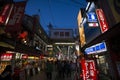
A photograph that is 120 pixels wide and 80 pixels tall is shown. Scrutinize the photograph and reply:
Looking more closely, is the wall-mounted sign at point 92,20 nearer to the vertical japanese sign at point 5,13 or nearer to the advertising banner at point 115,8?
the advertising banner at point 115,8

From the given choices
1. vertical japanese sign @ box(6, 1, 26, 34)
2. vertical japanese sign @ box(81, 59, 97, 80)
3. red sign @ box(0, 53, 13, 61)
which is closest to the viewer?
vertical japanese sign @ box(81, 59, 97, 80)

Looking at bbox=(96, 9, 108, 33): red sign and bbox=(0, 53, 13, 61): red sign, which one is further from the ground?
bbox=(96, 9, 108, 33): red sign

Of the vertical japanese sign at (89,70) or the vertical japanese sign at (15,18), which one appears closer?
the vertical japanese sign at (89,70)

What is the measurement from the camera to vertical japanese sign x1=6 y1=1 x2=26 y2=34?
1154 centimetres

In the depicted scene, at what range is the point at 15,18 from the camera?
39.7 ft

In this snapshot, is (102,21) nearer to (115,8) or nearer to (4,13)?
(115,8)

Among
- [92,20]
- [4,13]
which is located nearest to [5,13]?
[4,13]

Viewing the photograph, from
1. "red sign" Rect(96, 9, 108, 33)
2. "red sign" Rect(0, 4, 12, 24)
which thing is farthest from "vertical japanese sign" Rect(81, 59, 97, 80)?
"red sign" Rect(0, 4, 12, 24)

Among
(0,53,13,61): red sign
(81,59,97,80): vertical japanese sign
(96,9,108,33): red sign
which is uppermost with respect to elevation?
(96,9,108,33): red sign

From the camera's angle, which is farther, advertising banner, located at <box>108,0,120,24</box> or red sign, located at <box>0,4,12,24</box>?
red sign, located at <box>0,4,12,24</box>

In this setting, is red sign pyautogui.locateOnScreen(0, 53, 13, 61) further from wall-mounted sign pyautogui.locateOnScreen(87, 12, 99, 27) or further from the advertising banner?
the advertising banner

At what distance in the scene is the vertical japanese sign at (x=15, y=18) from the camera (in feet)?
37.9

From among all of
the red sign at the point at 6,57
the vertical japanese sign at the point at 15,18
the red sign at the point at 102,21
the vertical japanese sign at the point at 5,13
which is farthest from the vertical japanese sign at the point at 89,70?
the vertical japanese sign at the point at 5,13

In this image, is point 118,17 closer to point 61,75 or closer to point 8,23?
point 8,23
